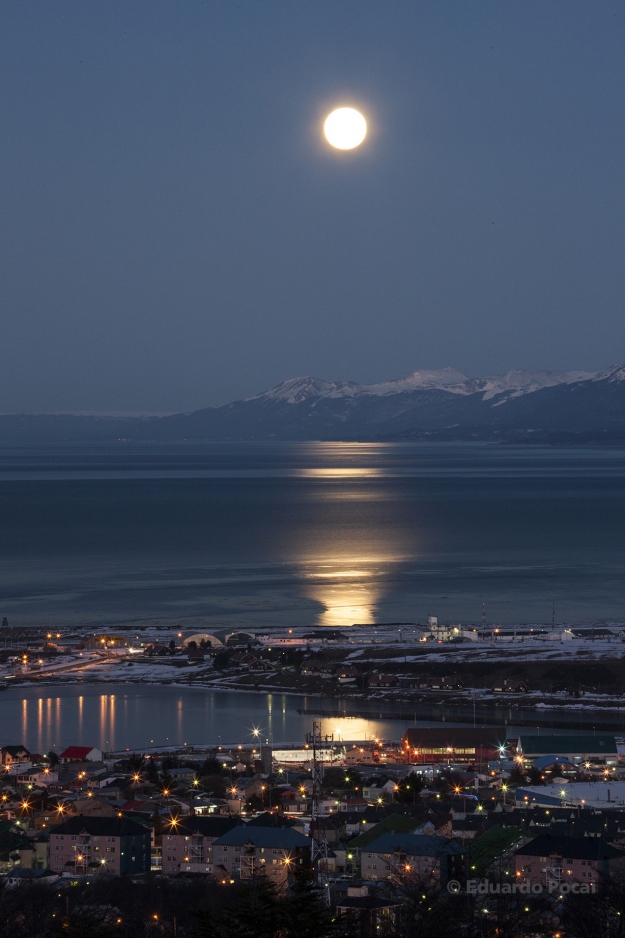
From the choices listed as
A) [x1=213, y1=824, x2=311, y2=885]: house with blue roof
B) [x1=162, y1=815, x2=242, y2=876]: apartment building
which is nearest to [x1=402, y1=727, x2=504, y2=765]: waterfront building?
[x1=162, y1=815, x2=242, y2=876]: apartment building

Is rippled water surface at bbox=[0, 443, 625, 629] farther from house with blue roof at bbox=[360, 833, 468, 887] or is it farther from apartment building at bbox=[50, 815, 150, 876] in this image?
house with blue roof at bbox=[360, 833, 468, 887]

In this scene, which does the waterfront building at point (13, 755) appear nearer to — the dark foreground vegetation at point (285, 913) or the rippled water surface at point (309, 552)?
the dark foreground vegetation at point (285, 913)

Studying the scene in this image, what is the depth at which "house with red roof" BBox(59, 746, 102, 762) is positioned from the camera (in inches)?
545

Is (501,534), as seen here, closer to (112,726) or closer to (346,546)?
(346,546)

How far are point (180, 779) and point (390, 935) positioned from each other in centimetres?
621

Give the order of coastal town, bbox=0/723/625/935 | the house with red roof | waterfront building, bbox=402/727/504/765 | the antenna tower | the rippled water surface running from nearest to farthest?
the antenna tower
coastal town, bbox=0/723/625/935
the house with red roof
waterfront building, bbox=402/727/504/765
the rippled water surface

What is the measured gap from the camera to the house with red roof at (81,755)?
45.4 ft

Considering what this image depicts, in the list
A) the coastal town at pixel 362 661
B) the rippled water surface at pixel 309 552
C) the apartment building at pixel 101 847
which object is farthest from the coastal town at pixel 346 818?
the rippled water surface at pixel 309 552

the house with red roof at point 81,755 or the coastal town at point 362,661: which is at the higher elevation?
the coastal town at point 362,661

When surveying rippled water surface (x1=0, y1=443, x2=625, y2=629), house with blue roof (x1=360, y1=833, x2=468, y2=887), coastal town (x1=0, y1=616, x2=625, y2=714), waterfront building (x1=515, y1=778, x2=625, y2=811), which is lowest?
house with blue roof (x1=360, y1=833, x2=468, y2=887)

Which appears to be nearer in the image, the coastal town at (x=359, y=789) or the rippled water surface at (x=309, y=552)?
the coastal town at (x=359, y=789)

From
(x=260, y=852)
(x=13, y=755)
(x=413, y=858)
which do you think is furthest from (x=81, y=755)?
(x=413, y=858)

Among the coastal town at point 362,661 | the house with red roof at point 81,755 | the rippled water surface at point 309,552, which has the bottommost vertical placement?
the house with red roof at point 81,755

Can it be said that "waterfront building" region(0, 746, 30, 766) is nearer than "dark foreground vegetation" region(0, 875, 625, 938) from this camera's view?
No
